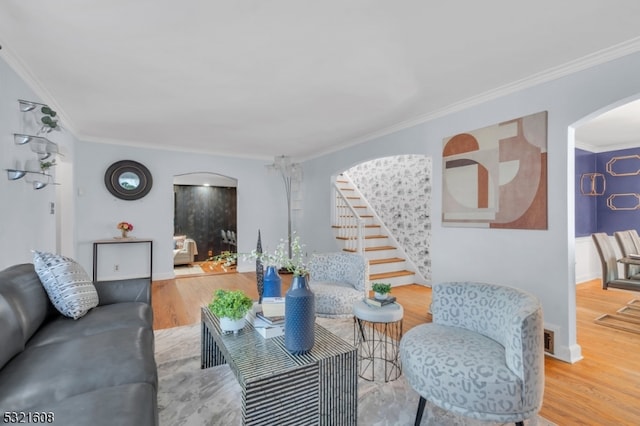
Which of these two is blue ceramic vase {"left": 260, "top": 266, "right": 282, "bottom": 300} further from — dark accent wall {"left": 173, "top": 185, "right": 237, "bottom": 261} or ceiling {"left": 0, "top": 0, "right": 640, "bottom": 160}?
dark accent wall {"left": 173, "top": 185, "right": 237, "bottom": 261}

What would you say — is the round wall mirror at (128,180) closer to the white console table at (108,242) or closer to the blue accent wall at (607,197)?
the white console table at (108,242)

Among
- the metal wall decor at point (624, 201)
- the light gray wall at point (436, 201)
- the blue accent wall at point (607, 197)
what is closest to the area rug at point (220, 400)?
the light gray wall at point (436, 201)

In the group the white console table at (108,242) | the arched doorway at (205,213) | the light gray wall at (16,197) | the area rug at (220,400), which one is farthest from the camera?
the arched doorway at (205,213)

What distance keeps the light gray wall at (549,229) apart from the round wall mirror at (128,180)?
15.3 feet

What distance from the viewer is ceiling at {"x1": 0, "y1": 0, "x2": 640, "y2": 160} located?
1813 millimetres

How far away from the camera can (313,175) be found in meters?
6.26

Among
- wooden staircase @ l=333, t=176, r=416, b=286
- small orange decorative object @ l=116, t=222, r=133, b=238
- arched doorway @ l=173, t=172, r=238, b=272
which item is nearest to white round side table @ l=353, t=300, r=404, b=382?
wooden staircase @ l=333, t=176, r=416, b=286

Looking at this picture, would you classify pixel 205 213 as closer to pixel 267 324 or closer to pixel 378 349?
pixel 378 349

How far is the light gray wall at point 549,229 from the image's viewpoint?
7.77 ft

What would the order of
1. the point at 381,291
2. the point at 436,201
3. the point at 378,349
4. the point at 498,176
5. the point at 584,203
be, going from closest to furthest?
the point at 381,291
the point at 378,349
the point at 498,176
the point at 436,201
the point at 584,203

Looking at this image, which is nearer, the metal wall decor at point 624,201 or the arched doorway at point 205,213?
the metal wall decor at point 624,201

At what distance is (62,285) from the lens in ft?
6.67

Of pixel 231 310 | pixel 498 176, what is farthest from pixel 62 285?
pixel 498 176

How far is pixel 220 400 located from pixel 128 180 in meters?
4.53
